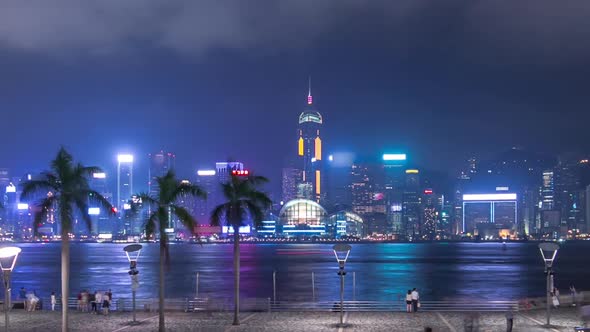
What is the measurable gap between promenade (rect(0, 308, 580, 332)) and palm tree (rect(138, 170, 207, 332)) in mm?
4440

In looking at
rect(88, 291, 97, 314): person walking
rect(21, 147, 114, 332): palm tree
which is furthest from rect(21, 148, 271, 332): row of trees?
rect(88, 291, 97, 314): person walking

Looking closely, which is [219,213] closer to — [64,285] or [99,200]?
[99,200]

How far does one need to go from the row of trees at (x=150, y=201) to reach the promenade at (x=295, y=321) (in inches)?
94.6

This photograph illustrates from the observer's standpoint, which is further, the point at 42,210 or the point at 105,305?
the point at 105,305

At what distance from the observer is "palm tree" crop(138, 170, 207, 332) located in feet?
116

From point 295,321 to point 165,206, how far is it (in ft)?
32.2

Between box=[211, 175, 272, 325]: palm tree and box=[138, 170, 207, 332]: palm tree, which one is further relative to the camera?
box=[211, 175, 272, 325]: palm tree

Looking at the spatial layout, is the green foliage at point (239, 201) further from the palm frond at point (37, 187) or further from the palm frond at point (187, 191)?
the palm frond at point (37, 187)

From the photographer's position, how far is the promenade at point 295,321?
120ft

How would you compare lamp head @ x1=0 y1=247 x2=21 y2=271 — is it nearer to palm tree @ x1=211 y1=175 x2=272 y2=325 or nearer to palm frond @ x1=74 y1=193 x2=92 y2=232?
palm frond @ x1=74 y1=193 x2=92 y2=232

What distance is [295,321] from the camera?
39750mm

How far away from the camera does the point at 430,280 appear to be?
382 feet

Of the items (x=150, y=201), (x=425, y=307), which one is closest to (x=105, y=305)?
(x=150, y=201)

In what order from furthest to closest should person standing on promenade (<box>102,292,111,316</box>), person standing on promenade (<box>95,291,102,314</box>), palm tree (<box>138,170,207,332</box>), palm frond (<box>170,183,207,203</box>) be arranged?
person standing on promenade (<box>95,291,102,314</box>) < person standing on promenade (<box>102,292,111,316</box>) < palm frond (<box>170,183,207,203</box>) < palm tree (<box>138,170,207,332</box>)
